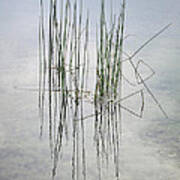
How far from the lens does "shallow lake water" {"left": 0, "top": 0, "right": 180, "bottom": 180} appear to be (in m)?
1.50

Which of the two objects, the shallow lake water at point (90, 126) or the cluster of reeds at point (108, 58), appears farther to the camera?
the shallow lake water at point (90, 126)

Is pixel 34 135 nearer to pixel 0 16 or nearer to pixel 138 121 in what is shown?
pixel 138 121

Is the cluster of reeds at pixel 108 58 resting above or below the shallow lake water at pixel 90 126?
above

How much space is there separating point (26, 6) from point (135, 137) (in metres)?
2.69

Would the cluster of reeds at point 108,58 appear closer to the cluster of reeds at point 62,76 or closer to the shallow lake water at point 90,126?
the cluster of reeds at point 62,76

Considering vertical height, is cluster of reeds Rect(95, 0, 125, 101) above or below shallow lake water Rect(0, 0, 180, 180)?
above

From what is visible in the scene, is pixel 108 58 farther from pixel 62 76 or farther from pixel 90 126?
pixel 90 126

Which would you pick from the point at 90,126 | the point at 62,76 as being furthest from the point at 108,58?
the point at 90,126

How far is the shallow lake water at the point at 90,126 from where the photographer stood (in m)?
1.50

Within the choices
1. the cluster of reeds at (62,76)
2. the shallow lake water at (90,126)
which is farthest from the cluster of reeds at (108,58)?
the shallow lake water at (90,126)

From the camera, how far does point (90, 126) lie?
1.77 m

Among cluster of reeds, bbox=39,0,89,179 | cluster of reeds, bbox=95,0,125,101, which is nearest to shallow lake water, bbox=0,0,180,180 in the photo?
cluster of reeds, bbox=39,0,89,179

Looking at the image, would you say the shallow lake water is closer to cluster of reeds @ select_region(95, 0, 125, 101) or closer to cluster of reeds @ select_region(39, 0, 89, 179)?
cluster of reeds @ select_region(39, 0, 89, 179)

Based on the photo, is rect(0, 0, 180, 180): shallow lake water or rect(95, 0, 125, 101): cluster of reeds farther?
rect(0, 0, 180, 180): shallow lake water
